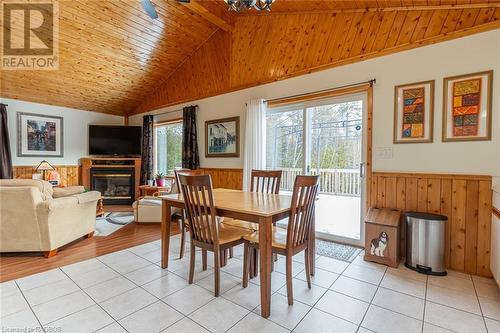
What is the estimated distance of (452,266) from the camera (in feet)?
8.66

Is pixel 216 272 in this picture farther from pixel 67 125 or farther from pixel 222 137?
pixel 67 125

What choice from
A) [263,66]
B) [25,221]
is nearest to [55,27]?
[25,221]

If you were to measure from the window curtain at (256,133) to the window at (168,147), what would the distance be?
2387mm

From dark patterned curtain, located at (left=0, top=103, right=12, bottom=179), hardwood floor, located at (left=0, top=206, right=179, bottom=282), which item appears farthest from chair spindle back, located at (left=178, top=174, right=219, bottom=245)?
dark patterned curtain, located at (left=0, top=103, right=12, bottom=179)

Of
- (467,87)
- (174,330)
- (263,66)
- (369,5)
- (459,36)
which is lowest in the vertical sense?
(174,330)

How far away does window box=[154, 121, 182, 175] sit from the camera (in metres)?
6.07

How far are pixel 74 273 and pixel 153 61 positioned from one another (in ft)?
14.1

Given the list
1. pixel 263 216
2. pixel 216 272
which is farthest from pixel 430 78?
pixel 216 272

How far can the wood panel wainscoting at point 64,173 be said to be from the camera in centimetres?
532

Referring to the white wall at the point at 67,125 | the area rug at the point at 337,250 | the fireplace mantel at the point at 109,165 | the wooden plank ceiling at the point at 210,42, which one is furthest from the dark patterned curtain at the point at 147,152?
the area rug at the point at 337,250

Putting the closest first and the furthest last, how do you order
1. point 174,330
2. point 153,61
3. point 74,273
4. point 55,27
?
point 174,330 → point 74,273 → point 55,27 → point 153,61

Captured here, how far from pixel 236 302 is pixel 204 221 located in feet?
2.34

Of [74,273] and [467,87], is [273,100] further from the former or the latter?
[74,273]

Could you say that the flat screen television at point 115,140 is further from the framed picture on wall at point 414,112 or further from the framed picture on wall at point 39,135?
the framed picture on wall at point 414,112
